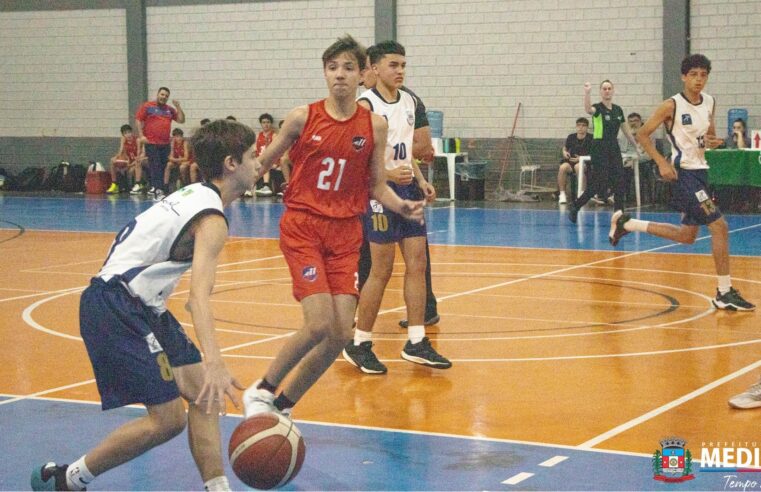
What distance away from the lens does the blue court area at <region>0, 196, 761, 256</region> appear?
1522 cm

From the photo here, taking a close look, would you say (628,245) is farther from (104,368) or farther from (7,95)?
(7,95)

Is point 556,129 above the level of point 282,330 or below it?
above

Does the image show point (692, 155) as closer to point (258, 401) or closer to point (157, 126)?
point (258, 401)

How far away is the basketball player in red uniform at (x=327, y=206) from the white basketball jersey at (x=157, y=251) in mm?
1444

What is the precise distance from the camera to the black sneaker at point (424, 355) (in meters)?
7.67

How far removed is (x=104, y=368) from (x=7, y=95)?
2696cm

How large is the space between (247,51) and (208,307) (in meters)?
23.1

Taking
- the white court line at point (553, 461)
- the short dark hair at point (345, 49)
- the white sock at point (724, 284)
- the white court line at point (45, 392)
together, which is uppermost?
the short dark hair at point (345, 49)

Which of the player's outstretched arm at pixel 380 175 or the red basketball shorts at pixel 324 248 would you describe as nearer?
the red basketball shorts at pixel 324 248

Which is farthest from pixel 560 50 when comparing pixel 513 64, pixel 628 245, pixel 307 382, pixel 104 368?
pixel 104 368

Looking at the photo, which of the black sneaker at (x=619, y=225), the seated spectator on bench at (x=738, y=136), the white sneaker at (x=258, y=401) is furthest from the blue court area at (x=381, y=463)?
the seated spectator on bench at (x=738, y=136)

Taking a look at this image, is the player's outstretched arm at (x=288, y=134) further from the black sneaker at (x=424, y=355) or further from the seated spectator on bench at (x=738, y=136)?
the seated spectator on bench at (x=738, y=136)

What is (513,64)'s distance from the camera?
24.0 meters

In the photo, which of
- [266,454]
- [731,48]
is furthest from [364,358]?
[731,48]
